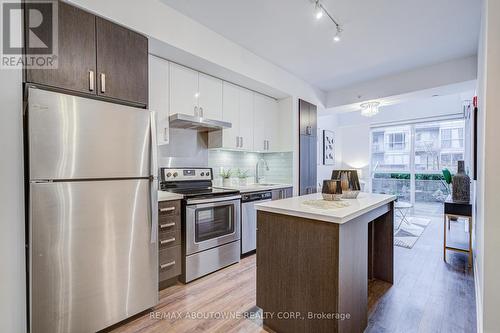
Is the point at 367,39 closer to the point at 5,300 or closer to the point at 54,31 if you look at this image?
the point at 54,31

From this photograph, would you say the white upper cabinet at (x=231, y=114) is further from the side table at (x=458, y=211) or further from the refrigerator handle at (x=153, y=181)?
the side table at (x=458, y=211)

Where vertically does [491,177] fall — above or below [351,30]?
below

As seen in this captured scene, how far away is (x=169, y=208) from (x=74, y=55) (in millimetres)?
1433

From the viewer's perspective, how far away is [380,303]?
206 cm

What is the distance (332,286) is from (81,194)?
5.66ft

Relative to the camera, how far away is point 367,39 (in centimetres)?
281

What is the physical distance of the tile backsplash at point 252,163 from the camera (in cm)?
354

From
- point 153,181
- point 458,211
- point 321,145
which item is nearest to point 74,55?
point 153,181

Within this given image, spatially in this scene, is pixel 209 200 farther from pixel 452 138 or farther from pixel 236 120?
pixel 452 138

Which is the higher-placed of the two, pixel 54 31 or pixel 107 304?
pixel 54 31

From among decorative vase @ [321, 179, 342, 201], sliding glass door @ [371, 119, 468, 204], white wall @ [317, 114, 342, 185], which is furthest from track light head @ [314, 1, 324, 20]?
sliding glass door @ [371, 119, 468, 204]

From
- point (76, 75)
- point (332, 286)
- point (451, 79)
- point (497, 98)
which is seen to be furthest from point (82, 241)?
point (451, 79)

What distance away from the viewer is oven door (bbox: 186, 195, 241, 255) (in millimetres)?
2455

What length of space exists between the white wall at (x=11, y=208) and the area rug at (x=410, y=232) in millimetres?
4294
